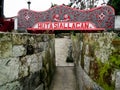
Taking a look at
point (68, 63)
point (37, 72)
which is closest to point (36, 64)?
point (37, 72)

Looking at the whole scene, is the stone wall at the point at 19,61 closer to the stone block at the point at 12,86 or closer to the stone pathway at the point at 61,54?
the stone block at the point at 12,86

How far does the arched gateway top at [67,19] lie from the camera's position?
14125 millimetres

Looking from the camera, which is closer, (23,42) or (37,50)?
(23,42)

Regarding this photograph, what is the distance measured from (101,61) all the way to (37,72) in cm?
135

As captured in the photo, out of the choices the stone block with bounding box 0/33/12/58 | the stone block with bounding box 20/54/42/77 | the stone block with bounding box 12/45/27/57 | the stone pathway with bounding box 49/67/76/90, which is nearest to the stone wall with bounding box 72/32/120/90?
the stone block with bounding box 20/54/42/77

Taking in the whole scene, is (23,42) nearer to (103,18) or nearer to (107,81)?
(107,81)

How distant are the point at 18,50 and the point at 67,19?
38.4 ft

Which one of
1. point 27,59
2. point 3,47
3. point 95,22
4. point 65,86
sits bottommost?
point 65,86

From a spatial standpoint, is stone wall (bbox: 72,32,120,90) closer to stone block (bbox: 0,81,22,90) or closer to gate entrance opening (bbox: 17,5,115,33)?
stone block (bbox: 0,81,22,90)

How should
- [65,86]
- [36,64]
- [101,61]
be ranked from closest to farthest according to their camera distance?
[101,61], [36,64], [65,86]

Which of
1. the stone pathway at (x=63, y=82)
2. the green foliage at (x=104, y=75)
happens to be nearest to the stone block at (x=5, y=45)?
the green foliage at (x=104, y=75)

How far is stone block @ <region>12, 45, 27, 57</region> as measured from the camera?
2.95 metres

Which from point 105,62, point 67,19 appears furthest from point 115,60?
point 67,19

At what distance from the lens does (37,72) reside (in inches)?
151
